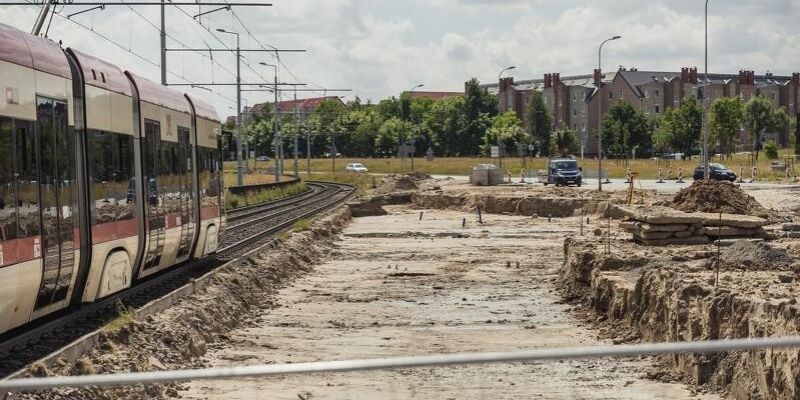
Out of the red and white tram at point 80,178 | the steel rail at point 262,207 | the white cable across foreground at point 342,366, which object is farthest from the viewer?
the steel rail at point 262,207

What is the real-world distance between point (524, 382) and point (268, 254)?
16193mm

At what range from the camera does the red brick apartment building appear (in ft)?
558

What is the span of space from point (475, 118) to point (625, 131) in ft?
103

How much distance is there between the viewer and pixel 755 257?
1908 cm

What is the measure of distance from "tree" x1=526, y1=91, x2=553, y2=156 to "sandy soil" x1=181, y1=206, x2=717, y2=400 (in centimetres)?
12180

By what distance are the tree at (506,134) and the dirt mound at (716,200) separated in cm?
11047

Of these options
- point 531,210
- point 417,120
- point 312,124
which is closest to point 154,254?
point 531,210

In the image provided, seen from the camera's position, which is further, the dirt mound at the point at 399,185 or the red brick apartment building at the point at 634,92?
the red brick apartment building at the point at 634,92

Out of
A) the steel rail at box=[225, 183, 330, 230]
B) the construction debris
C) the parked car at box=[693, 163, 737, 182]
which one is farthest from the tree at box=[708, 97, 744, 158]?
the construction debris

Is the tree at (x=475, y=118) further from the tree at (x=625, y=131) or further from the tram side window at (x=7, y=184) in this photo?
the tram side window at (x=7, y=184)

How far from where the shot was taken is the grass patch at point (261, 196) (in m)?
55.4

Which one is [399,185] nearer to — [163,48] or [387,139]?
[163,48]

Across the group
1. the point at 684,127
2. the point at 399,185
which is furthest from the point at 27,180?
the point at 684,127

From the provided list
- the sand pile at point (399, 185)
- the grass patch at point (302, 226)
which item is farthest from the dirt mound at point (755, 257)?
the sand pile at point (399, 185)
